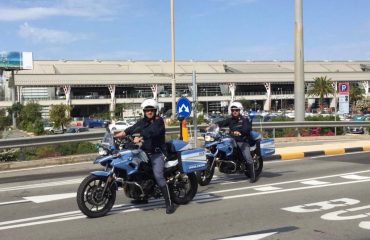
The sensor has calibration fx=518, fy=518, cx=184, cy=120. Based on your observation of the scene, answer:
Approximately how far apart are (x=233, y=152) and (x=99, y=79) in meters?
85.1

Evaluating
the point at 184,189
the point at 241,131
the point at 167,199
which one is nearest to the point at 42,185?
the point at 184,189

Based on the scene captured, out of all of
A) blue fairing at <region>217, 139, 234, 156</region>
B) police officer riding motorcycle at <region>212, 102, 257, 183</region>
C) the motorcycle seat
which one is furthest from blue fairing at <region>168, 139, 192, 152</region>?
police officer riding motorcycle at <region>212, 102, 257, 183</region>

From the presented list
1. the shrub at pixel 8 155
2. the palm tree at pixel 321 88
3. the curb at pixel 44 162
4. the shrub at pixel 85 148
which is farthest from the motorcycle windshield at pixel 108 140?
the palm tree at pixel 321 88

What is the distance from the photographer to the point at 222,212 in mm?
8211

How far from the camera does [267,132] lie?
80.1 feet

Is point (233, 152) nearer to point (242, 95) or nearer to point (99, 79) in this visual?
point (99, 79)

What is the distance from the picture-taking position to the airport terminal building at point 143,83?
3612 inches

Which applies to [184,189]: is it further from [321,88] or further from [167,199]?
[321,88]

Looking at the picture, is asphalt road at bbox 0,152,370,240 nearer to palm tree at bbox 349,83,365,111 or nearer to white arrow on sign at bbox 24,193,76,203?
white arrow on sign at bbox 24,193,76,203

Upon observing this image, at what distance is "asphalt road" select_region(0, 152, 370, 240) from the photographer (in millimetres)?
6926

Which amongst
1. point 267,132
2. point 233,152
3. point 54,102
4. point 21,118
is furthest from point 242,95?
point 233,152

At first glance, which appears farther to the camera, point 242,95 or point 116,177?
point 242,95

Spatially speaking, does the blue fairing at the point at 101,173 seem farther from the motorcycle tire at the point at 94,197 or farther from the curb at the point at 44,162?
the curb at the point at 44,162

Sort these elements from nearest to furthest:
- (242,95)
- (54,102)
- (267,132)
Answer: (267,132), (54,102), (242,95)
